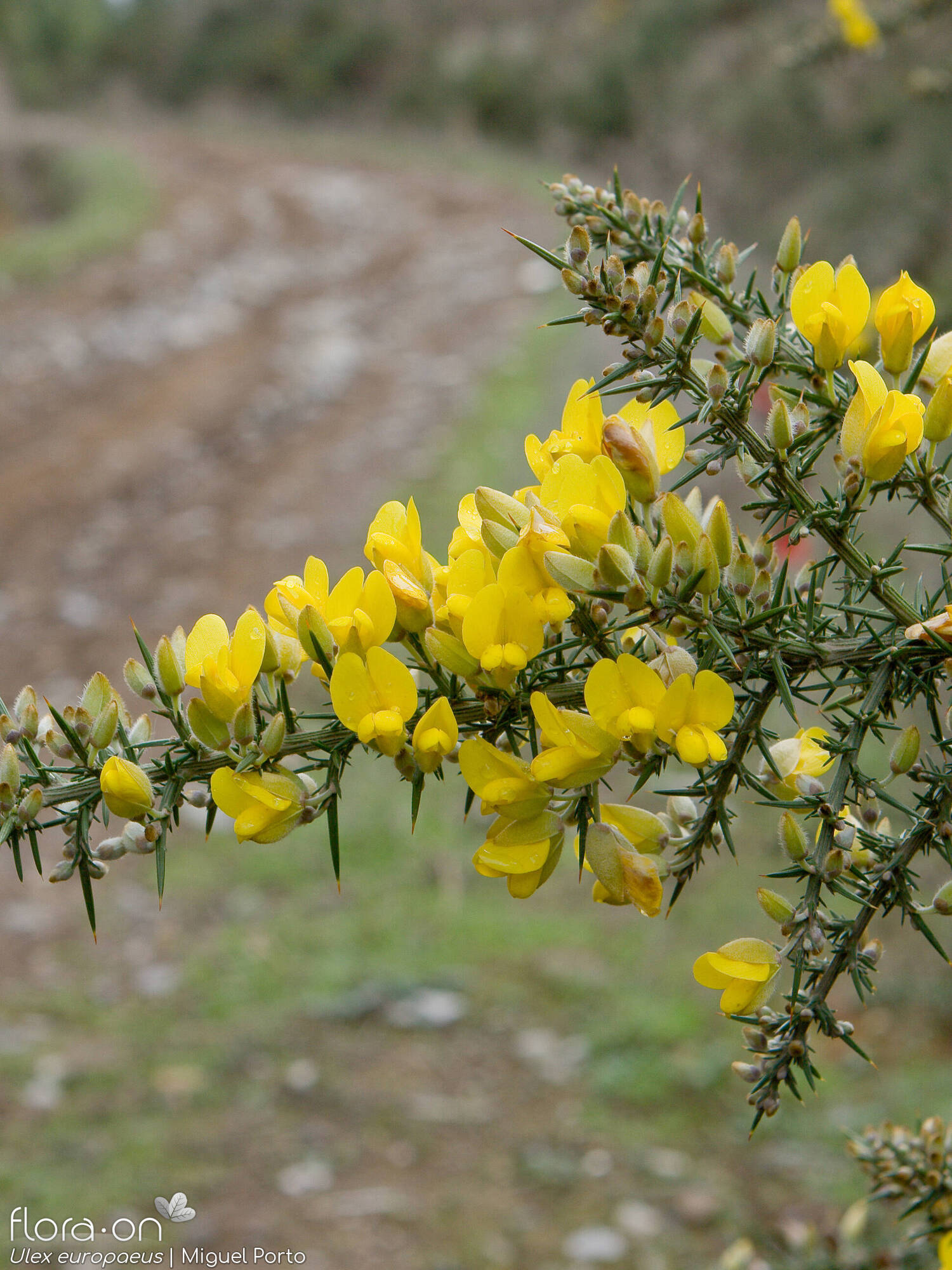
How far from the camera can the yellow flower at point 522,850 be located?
2.11 feet

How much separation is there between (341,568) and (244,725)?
5.04 metres

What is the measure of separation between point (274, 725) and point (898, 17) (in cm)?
240

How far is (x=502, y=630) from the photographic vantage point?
2.03 feet

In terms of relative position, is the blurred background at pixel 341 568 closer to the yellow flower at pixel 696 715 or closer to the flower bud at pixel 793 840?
the flower bud at pixel 793 840

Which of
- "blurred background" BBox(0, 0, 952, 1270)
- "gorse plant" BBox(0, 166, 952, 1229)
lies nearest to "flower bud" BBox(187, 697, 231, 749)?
"gorse plant" BBox(0, 166, 952, 1229)

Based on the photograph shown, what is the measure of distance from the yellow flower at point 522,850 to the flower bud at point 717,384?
27 centimetres

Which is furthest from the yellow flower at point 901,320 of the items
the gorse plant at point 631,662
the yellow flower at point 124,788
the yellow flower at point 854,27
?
the yellow flower at point 854,27

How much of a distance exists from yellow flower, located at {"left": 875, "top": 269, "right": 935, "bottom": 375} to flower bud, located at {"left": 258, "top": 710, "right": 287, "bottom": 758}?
18.2 inches

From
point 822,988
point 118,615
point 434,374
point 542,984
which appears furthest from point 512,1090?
point 434,374

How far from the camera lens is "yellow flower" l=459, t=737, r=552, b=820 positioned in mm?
622

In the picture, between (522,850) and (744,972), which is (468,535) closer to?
(522,850)

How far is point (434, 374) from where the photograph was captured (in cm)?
860

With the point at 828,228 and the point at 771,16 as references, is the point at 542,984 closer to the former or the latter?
the point at 828,228

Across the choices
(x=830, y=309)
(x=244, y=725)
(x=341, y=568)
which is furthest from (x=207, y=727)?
(x=341, y=568)
